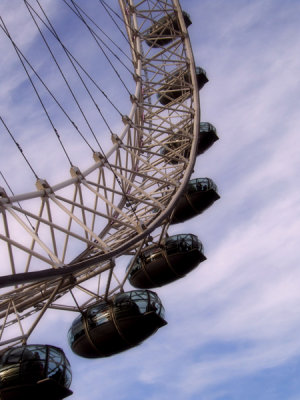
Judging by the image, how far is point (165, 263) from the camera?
2197 centimetres

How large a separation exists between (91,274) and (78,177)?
3.35 metres

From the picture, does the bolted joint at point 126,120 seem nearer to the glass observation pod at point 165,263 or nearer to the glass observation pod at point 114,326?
the glass observation pod at point 165,263

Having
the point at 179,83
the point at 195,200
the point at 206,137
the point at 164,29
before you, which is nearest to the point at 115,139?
the point at 195,200

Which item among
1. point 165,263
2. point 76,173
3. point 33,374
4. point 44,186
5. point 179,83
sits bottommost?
point 33,374

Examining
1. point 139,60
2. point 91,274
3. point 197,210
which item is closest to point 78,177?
point 91,274

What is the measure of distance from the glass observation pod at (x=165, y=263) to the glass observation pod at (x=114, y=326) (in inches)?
165

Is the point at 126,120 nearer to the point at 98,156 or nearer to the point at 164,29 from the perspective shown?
the point at 98,156

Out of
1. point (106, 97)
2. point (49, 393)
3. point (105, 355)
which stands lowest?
point (49, 393)

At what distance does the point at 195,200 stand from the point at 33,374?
14430mm

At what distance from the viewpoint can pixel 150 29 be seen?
33.8 meters

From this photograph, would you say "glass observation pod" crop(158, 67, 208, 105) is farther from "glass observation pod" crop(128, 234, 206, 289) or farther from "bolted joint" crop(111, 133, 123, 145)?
"glass observation pod" crop(128, 234, 206, 289)

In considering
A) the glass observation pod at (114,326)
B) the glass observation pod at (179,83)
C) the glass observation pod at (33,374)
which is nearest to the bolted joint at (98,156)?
the glass observation pod at (114,326)

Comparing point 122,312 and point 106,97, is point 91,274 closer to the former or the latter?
point 122,312

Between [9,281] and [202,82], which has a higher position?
[202,82]
